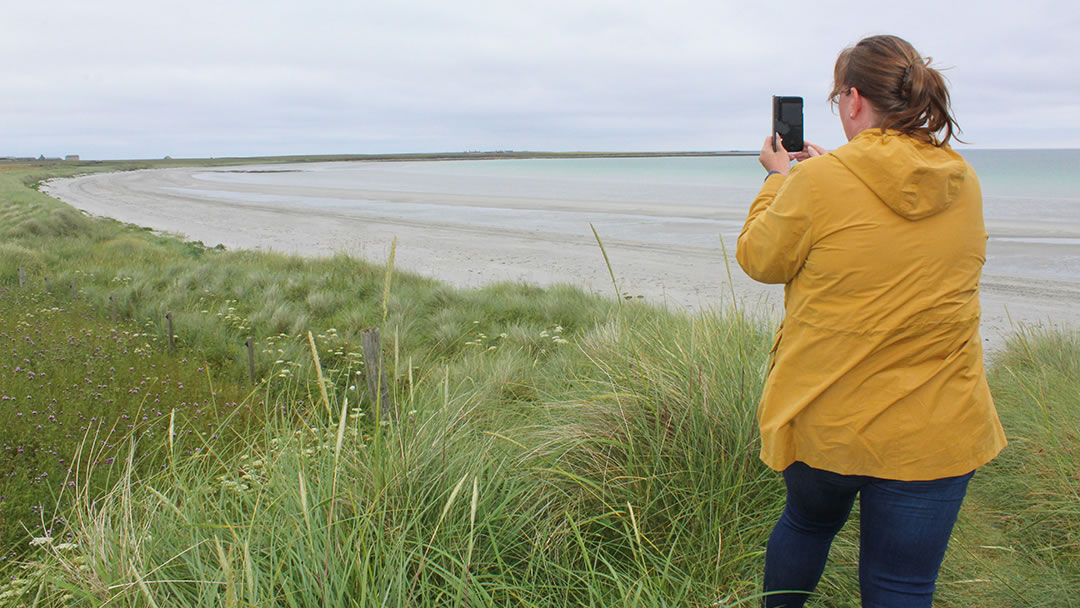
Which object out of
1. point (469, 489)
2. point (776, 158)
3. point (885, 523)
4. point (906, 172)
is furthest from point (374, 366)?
point (906, 172)

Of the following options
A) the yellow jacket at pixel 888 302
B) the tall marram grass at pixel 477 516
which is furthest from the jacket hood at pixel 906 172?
the tall marram grass at pixel 477 516

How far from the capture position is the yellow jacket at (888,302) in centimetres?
172

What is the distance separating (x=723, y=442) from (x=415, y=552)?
142 centimetres

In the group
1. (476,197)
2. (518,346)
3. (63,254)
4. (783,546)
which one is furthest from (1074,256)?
(476,197)

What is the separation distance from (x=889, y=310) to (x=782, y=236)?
0.31 m

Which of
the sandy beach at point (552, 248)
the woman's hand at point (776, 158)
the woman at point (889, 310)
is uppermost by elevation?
the woman's hand at point (776, 158)

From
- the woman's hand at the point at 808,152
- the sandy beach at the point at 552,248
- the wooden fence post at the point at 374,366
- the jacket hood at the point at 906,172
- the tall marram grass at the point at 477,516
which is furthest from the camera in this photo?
the sandy beach at the point at 552,248

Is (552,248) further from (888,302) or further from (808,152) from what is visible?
(888,302)

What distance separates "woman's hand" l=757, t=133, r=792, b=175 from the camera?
2.20 meters

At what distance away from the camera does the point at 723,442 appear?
9.99 ft

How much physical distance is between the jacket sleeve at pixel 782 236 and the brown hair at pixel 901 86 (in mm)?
273

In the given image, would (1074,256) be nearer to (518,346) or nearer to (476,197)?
(518,346)

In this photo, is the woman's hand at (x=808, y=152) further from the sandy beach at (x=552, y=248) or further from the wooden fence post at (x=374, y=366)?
the wooden fence post at (x=374, y=366)

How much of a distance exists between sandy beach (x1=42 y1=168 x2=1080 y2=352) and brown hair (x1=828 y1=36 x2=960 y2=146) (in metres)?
1.76
